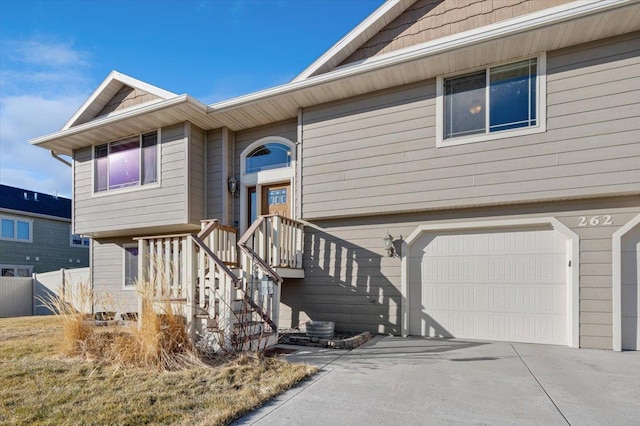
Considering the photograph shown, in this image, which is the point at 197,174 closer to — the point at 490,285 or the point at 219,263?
the point at 219,263

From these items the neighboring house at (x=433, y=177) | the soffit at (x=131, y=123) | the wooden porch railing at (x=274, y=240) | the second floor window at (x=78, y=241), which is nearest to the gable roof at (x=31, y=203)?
the second floor window at (x=78, y=241)

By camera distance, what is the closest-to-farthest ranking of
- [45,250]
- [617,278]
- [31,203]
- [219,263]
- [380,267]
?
[219,263]
[617,278]
[380,267]
[45,250]
[31,203]

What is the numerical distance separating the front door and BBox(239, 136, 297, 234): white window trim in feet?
0.31

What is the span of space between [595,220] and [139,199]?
8558 millimetres

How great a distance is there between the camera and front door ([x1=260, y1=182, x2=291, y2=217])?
25.2 feet

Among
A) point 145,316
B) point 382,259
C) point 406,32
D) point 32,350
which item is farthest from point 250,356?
point 406,32

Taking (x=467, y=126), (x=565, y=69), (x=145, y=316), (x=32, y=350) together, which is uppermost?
(x=565, y=69)

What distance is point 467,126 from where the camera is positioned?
19.7ft

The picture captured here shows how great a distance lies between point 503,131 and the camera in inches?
225

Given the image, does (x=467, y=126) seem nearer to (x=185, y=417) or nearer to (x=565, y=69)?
(x=565, y=69)

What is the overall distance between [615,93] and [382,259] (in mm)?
4128

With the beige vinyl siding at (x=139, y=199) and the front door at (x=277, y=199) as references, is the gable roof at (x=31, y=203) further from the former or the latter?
the front door at (x=277, y=199)

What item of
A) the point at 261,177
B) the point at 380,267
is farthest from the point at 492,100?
the point at 261,177

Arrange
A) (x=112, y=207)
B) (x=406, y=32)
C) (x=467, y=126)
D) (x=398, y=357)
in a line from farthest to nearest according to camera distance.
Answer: (x=112, y=207)
(x=406, y=32)
(x=467, y=126)
(x=398, y=357)
